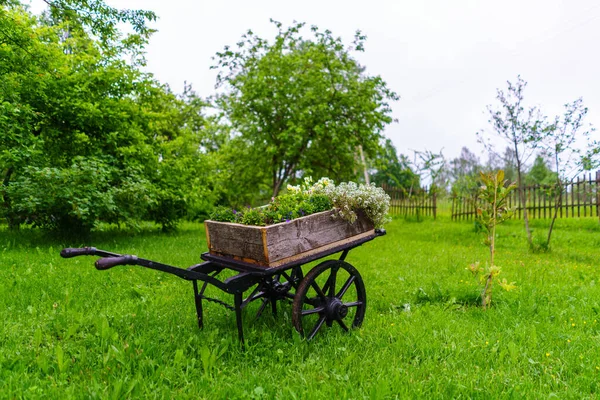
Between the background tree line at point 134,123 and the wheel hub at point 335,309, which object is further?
the background tree line at point 134,123

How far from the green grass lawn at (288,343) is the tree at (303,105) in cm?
758

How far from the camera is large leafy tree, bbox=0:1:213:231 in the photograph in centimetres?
762

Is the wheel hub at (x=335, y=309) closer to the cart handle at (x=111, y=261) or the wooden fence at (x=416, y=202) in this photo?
the cart handle at (x=111, y=261)

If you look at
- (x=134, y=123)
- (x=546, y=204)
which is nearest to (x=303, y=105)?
(x=134, y=123)

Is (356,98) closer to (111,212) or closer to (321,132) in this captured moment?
(321,132)

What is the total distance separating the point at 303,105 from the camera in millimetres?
12633

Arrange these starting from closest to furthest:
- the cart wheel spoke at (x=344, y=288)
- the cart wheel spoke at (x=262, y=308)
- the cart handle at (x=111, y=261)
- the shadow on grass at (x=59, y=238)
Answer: the cart handle at (x=111, y=261), the cart wheel spoke at (x=344, y=288), the cart wheel spoke at (x=262, y=308), the shadow on grass at (x=59, y=238)

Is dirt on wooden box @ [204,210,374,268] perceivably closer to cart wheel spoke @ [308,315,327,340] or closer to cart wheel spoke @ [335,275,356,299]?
cart wheel spoke @ [335,275,356,299]

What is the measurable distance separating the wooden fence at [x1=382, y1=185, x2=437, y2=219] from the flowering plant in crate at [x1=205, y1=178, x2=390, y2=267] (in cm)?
1248

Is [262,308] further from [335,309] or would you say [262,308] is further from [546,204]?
[546,204]

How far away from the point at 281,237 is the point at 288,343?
3.11ft

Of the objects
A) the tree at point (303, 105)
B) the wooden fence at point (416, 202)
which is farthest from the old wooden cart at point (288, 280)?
the wooden fence at point (416, 202)


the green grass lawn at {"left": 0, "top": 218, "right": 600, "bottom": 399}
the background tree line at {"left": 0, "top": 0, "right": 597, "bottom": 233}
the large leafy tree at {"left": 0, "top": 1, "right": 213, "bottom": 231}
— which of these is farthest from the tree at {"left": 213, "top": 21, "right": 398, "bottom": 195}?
the green grass lawn at {"left": 0, "top": 218, "right": 600, "bottom": 399}

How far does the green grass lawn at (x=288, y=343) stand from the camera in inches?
111
